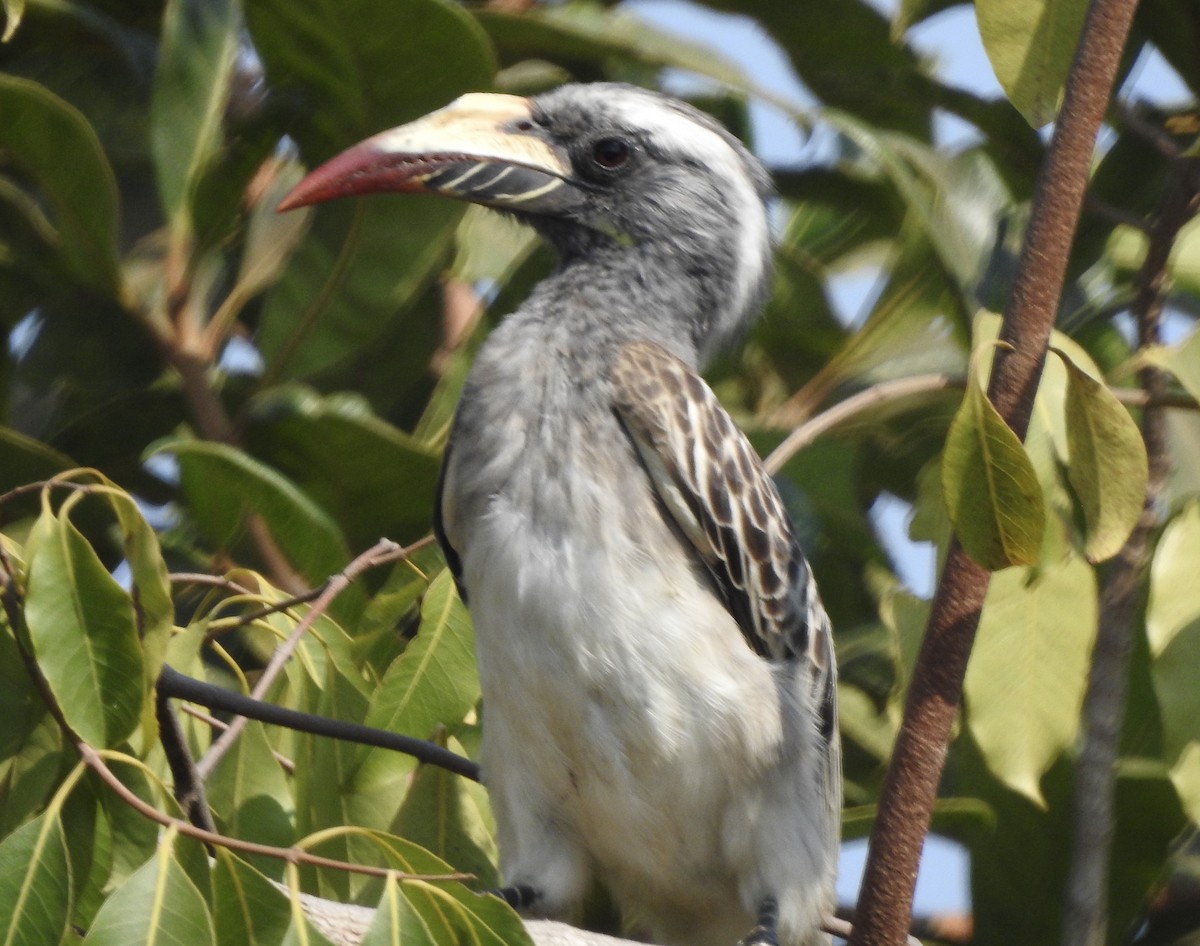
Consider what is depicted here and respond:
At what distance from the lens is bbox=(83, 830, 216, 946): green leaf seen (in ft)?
6.64

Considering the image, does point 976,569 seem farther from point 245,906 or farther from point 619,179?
point 619,179

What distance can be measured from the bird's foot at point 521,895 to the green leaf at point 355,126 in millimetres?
1369

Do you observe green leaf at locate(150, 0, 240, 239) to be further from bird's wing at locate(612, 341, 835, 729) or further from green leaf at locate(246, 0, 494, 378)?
bird's wing at locate(612, 341, 835, 729)

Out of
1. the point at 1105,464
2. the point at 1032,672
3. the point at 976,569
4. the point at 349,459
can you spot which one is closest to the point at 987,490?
the point at 976,569

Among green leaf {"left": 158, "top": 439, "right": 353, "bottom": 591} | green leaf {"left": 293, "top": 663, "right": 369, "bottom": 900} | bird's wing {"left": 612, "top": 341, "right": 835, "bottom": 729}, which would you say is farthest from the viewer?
green leaf {"left": 158, "top": 439, "right": 353, "bottom": 591}

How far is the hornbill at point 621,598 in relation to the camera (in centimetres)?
302

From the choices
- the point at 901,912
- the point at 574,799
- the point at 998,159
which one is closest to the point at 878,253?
the point at 998,159

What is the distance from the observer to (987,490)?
2.19 metres

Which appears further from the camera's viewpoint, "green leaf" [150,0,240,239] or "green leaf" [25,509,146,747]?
"green leaf" [150,0,240,239]

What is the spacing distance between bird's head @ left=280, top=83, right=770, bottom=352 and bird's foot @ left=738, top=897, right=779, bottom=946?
3.62 ft

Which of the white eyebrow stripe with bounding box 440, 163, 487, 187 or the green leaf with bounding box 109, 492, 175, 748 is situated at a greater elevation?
→ the white eyebrow stripe with bounding box 440, 163, 487, 187

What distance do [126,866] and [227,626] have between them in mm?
370

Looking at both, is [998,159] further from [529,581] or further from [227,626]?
[227,626]

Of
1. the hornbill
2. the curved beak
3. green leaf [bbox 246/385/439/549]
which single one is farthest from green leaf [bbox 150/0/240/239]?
the hornbill
